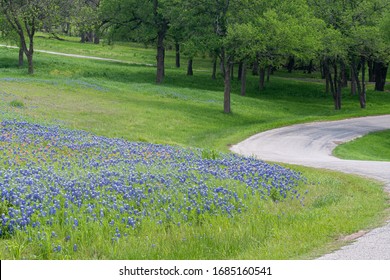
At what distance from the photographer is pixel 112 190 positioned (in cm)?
1112

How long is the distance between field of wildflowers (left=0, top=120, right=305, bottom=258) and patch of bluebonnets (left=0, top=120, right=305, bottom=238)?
18mm

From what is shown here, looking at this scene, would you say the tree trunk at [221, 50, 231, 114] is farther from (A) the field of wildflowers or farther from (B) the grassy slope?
(A) the field of wildflowers

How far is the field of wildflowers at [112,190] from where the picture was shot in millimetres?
9156

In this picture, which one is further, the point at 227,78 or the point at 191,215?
the point at 227,78

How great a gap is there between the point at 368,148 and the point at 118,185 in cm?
2515

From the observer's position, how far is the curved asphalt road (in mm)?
8362

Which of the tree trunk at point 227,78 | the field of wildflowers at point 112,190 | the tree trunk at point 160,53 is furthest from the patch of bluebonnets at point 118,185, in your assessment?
the tree trunk at point 160,53

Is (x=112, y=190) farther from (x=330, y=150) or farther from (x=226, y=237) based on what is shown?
(x=330, y=150)

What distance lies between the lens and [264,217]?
10570 millimetres

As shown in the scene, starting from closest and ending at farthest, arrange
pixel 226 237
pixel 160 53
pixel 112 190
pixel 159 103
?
1. pixel 226 237
2. pixel 112 190
3. pixel 159 103
4. pixel 160 53

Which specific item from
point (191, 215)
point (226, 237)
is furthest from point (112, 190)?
point (226, 237)

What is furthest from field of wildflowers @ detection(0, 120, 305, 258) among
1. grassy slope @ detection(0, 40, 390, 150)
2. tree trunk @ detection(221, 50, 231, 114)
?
tree trunk @ detection(221, 50, 231, 114)

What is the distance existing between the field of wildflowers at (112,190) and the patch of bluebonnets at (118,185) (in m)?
0.02
